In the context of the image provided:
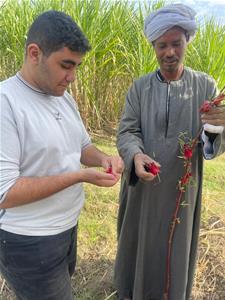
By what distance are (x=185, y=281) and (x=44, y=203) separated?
3.72ft

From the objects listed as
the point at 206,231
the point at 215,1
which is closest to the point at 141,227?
the point at 206,231

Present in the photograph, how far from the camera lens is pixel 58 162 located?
55.2 inches

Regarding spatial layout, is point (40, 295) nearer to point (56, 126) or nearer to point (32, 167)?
point (32, 167)

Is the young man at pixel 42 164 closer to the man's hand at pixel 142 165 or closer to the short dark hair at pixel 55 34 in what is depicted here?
the short dark hair at pixel 55 34

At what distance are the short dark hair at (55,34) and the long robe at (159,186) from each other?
0.72 metres

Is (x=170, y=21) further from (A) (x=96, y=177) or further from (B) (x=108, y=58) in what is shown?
(B) (x=108, y=58)

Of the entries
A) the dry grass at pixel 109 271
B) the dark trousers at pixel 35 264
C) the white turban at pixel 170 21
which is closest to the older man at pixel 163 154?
the white turban at pixel 170 21

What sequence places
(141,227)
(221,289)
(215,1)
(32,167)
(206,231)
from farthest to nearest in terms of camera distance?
(215,1)
(206,231)
(221,289)
(141,227)
(32,167)

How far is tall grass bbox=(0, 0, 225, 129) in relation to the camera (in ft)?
15.9

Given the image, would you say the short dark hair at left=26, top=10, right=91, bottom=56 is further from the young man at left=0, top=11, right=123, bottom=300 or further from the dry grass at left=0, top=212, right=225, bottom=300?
the dry grass at left=0, top=212, right=225, bottom=300

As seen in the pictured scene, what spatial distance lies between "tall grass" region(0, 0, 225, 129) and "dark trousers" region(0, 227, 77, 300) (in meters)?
3.75

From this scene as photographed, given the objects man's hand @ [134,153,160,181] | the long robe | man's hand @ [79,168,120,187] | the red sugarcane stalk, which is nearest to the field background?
the long robe

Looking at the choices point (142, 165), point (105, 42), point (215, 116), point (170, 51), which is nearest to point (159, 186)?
point (142, 165)

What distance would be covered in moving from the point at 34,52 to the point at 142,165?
2.44 feet
